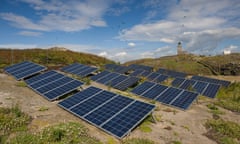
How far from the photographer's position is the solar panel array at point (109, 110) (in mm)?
9750

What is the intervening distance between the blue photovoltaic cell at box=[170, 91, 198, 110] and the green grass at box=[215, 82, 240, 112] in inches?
138

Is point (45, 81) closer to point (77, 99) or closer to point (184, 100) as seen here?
point (77, 99)

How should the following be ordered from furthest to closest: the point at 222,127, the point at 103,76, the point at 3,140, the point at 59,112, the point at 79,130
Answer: the point at 103,76, the point at 59,112, the point at 222,127, the point at 79,130, the point at 3,140

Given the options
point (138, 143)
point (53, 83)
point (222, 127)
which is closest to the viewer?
point (138, 143)

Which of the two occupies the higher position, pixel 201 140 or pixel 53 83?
pixel 53 83

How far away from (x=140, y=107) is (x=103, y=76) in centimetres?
1271

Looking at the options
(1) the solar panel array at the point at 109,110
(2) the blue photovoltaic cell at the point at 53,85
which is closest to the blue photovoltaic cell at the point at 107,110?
(1) the solar panel array at the point at 109,110

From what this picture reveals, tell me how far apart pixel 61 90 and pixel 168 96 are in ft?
33.5

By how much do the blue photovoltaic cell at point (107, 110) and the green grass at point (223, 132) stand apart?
5.67m

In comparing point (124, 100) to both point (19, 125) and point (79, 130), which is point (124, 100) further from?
point (19, 125)

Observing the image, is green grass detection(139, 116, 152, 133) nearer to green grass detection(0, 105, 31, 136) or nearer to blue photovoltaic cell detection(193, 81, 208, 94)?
green grass detection(0, 105, 31, 136)

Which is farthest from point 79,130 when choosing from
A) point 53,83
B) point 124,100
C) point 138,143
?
point 53,83

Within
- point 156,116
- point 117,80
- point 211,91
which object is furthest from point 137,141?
point 211,91

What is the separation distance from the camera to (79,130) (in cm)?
921
